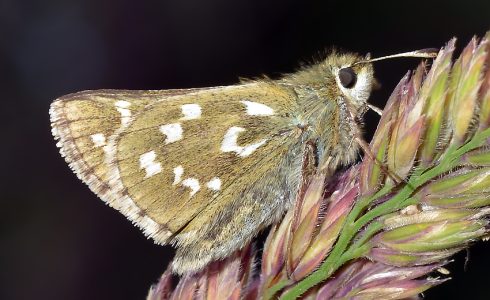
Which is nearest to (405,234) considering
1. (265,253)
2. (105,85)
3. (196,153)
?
(265,253)

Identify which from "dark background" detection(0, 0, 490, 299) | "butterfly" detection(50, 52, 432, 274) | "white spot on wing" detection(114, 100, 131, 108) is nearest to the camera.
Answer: "butterfly" detection(50, 52, 432, 274)

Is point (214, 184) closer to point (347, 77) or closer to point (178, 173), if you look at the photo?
point (178, 173)

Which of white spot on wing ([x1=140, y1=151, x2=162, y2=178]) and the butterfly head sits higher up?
the butterfly head

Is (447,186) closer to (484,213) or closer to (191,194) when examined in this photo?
(484,213)

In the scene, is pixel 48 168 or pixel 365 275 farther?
pixel 48 168

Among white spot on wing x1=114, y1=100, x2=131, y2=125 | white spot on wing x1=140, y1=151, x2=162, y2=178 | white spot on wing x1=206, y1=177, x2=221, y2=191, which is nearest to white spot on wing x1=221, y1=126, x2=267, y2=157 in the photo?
white spot on wing x1=206, y1=177, x2=221, y2=191

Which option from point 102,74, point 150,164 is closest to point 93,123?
point 150,164

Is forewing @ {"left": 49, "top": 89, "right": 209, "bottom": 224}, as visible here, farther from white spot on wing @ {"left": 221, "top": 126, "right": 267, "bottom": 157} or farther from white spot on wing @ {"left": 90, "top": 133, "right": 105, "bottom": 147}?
white spot on wing @ {"left": 221, "top": 126, "right": 267, "bottom": 157}
